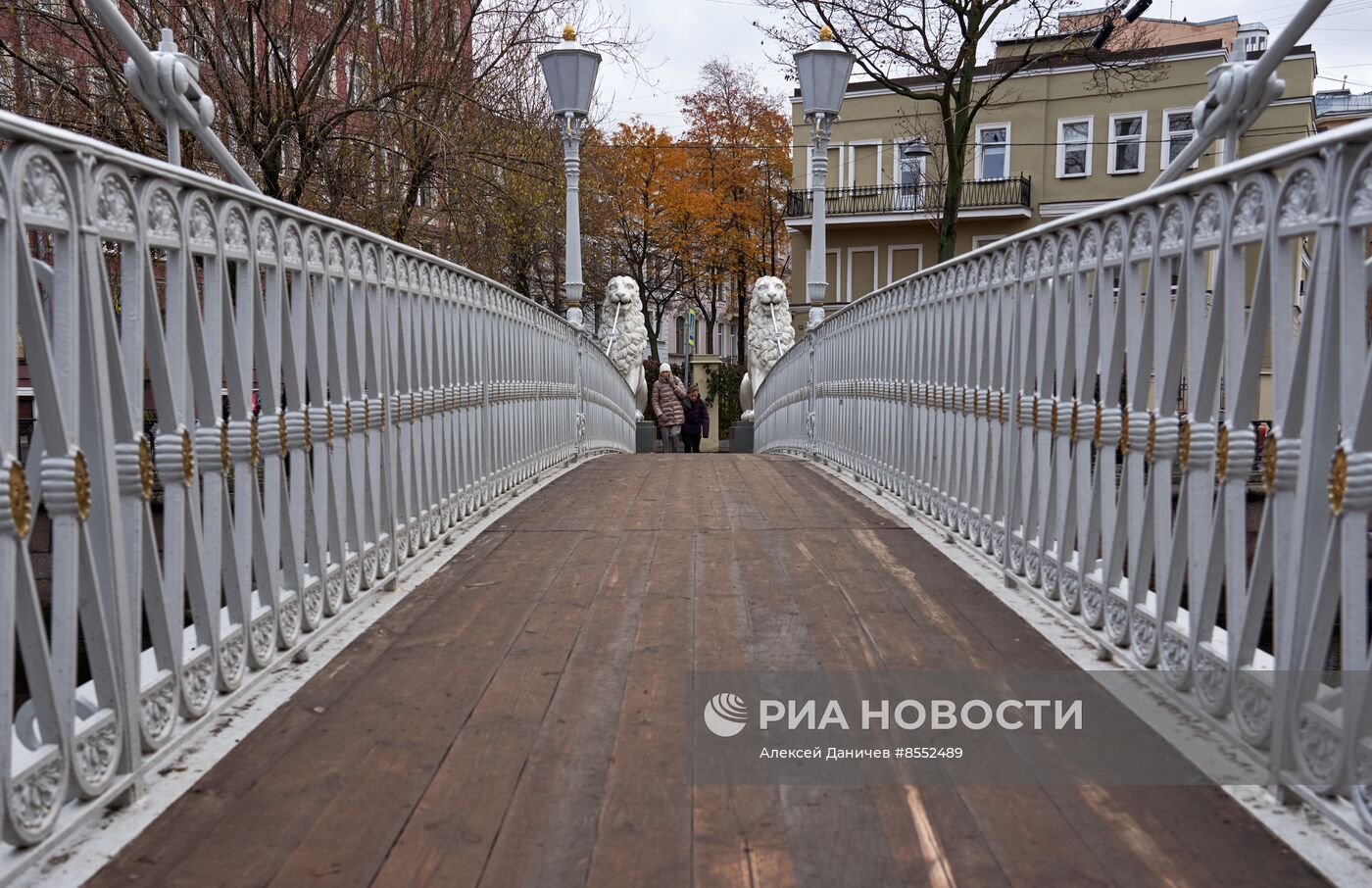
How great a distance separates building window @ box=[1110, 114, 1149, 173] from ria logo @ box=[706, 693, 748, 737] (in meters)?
38.0

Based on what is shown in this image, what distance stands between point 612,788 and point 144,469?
1241 mm

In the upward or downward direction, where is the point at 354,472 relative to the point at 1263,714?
upward

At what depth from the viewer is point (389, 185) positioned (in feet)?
43.4

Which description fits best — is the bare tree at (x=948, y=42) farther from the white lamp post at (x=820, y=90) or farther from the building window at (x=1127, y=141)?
the building window at (x=1127, y=141)

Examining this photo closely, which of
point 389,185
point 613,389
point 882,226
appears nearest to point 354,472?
point 389,185

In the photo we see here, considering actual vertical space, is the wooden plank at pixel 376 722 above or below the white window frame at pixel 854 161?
below

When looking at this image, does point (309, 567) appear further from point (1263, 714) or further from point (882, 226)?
point (882, 226)

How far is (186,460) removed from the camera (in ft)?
9.45

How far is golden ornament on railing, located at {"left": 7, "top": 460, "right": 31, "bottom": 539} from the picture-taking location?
2086mm

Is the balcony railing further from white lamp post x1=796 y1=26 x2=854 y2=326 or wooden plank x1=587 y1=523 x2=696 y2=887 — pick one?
wooden plank x1=587 y1=523 x2=696 y2=887

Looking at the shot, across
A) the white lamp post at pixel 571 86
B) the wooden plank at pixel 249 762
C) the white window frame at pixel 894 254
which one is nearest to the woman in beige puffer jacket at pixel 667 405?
the white lamp post at pixel 571 86

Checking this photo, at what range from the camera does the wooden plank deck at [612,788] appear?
2291 mm

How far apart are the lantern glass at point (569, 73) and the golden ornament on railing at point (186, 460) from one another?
989 centimetres

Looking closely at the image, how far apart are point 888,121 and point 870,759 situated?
39.8 meters
